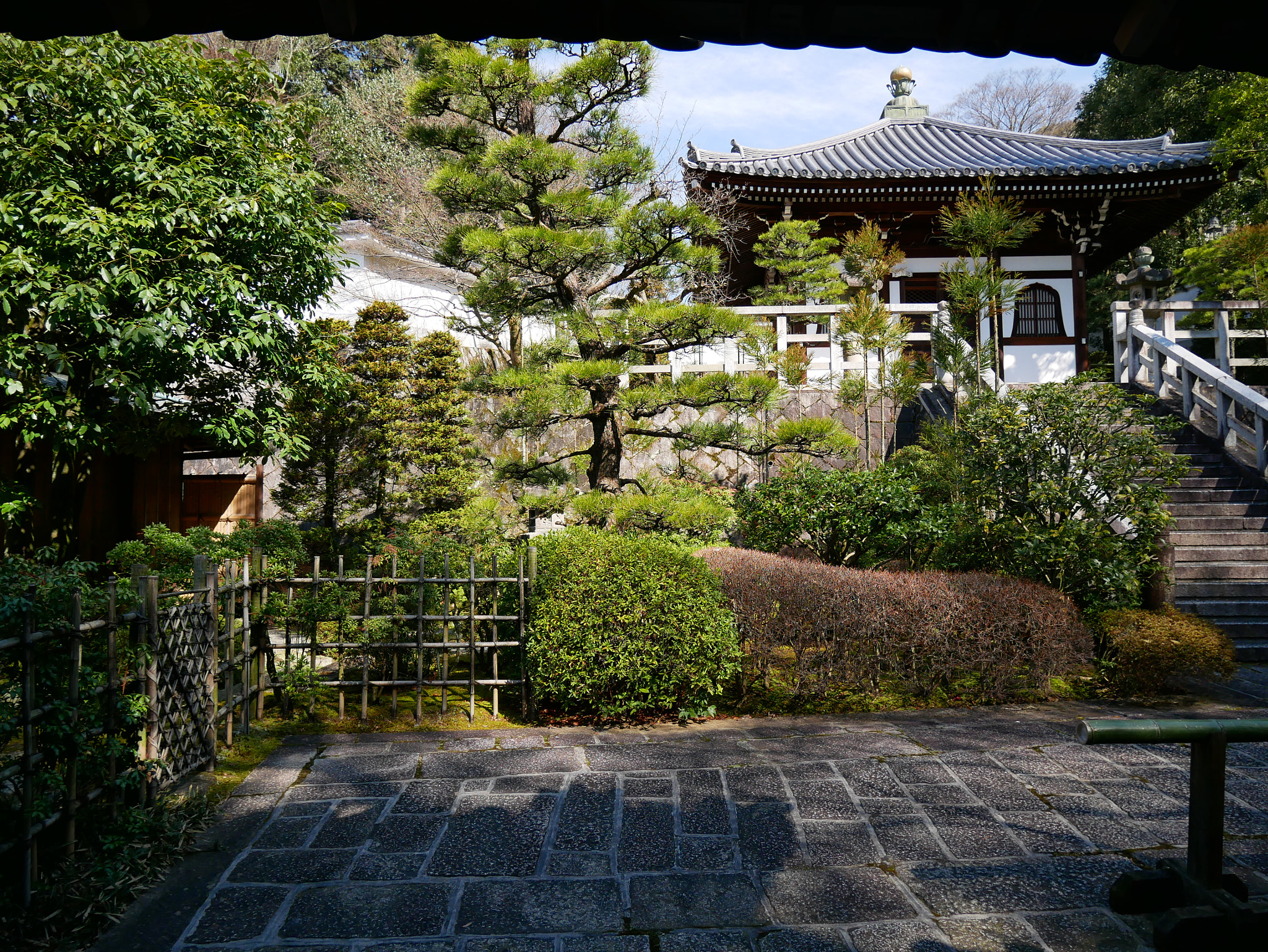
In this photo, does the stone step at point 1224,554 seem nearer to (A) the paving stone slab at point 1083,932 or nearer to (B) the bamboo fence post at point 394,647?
(A) the paving stone slab at point 1083,932

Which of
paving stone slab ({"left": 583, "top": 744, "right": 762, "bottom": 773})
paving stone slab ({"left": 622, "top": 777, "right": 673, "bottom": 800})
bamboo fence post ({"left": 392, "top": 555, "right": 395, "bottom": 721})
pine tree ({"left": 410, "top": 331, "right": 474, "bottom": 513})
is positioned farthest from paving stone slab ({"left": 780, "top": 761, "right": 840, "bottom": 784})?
pine tree ({"left": 410, "top": 331, "right": 474, "bottom": 513})

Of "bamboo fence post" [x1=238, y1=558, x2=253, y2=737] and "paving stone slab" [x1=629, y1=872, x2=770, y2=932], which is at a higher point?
"bamboo fence post" [x1=238, y1=558, x2=253, y2=737]

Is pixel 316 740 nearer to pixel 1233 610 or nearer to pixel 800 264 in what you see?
pixel 1233 610

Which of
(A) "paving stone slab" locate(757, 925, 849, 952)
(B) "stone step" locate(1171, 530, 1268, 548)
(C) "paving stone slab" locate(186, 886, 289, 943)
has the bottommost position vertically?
(C) "paving stone slab" locate(186, 886, 289, 943)

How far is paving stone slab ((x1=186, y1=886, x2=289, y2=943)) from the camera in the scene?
2906mm

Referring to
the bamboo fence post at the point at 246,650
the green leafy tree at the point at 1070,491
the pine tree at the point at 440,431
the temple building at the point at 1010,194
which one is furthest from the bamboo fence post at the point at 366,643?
the temple building at the point at 1010,194

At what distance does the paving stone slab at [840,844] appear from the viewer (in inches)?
134

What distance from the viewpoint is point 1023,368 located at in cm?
1411

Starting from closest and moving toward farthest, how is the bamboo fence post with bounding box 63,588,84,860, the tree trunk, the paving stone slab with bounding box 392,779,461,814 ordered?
the bamboo fence post with bounding box 63,588,84,860 → the paving stone slab with bounding box 392,779,461,814 → the tree trunk

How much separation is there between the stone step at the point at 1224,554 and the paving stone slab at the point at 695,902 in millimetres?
6908

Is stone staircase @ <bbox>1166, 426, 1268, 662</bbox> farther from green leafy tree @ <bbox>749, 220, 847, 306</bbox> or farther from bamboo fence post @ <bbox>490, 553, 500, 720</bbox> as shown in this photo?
bamboo fence post @ <bbox>490, 553, 500, 720</bbox>

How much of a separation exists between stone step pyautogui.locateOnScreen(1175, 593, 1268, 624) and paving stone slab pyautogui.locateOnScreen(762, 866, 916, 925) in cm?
582

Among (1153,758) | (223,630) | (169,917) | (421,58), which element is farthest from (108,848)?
(421,58)

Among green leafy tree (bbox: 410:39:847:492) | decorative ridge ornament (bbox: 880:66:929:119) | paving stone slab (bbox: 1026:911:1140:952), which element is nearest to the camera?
paving stone slab (bbox: 1026:911:1140:952)
